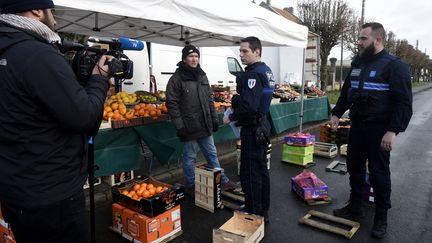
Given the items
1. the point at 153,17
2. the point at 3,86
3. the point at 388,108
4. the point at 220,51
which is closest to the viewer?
the point at 3,86

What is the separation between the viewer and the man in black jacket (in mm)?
4254

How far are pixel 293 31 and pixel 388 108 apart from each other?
3480 mm

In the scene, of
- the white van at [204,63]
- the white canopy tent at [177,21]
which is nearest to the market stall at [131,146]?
the white canopy tent at [177,21]

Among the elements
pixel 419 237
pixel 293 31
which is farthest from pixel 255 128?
pixel 293 31

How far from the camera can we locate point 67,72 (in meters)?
1.51

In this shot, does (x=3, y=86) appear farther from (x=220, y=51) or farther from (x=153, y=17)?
(x=220, y=51)

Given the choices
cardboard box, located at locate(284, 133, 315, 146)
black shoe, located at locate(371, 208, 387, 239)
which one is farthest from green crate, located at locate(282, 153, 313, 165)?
black shoe, located at locate(371, 208, 387, 239)

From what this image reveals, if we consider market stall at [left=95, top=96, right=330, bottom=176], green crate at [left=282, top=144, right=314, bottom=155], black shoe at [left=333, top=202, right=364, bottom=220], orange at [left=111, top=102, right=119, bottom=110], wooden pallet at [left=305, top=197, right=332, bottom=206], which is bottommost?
wooden pallet at [left=305, top=197, right=332, bottom=206]

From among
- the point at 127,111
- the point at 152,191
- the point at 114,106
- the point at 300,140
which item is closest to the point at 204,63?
the point at 300,140

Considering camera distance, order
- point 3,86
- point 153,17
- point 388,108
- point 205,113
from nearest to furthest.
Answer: point 3,86 → point 388,108 → point 153,17 → point 205,113

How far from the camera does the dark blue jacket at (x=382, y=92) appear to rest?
10.3ft

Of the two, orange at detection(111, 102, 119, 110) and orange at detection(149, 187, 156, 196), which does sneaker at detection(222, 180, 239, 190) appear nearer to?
orange at detection(149, 187, 156, 196)

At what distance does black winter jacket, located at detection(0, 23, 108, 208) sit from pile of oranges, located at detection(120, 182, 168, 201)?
5.83ft

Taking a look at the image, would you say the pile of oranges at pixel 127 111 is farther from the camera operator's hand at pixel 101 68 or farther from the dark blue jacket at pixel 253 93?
the camera operator's hand at pixel 101 68
